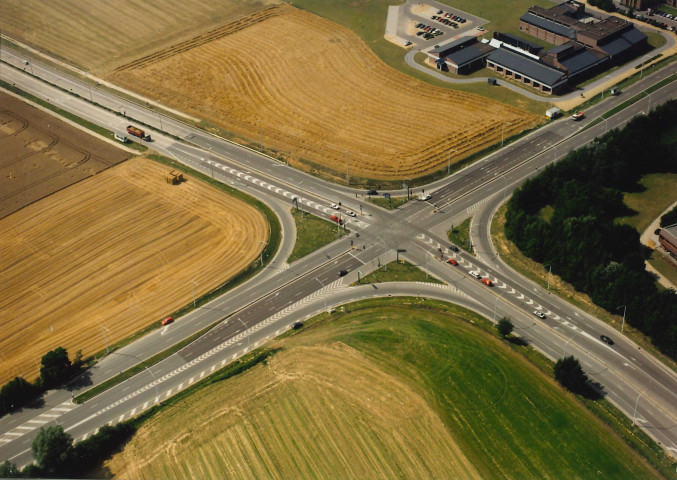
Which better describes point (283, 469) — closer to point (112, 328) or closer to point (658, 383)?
point (112, 328)

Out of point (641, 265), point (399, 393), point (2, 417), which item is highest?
point (641, 265)

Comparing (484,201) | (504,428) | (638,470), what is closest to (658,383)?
(638,470)

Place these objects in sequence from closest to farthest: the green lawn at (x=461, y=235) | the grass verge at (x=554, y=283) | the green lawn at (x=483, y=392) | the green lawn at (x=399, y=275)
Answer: the green lawn at (x=483, y=392) < the grass verge at (x=554, y=283) < the green lawn at (x=399, y=275) < the green lawn at (x=461, y=235)

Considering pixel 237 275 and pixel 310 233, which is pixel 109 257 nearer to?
Result: pixel 237 275

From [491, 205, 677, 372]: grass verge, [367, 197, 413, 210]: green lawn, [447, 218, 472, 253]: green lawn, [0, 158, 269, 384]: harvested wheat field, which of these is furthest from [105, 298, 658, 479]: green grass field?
[367, 197, 413, 210]: green lawn

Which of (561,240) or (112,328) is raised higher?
(561,240)

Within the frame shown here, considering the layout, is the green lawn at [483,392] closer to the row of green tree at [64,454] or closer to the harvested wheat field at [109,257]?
the harvested wheat field at [109,257]

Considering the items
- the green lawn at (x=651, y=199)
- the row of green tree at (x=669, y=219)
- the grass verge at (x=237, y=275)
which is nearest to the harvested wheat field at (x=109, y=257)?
the grass verge at (x=237, y=275)
